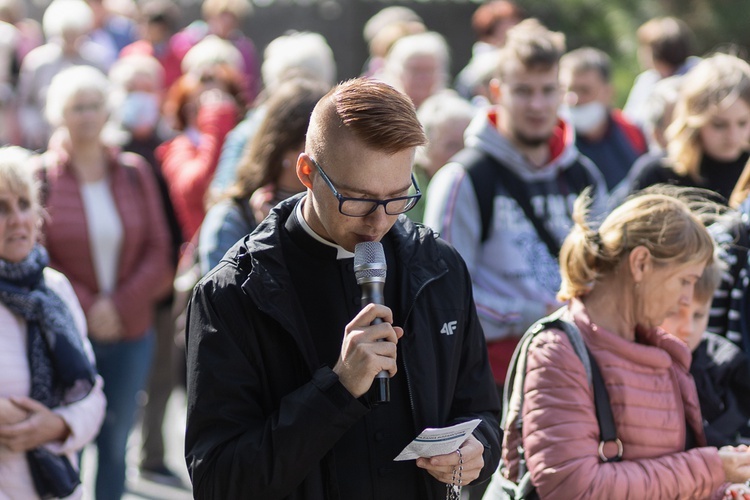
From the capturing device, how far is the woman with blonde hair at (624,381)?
3607mm

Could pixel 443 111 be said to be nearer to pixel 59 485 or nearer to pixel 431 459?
pixel 59 485

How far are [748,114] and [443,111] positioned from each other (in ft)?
5.52

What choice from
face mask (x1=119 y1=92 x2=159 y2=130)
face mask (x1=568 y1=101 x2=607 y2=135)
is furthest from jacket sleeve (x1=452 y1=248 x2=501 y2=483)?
face mask (x1=119 y1=92 x2=159 y2=130)

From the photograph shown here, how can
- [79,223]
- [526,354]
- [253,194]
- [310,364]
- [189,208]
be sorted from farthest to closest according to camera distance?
[189,208]
[79,223]
[253,194]
[526,354]
[310,364]

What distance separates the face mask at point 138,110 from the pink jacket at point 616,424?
5.39 m

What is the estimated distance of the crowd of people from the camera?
9.70 feet

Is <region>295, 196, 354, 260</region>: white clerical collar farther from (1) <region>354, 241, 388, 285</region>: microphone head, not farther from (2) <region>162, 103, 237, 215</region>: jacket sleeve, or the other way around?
(2) <region>162, 103, 237, 215</region>: jacket sleeve

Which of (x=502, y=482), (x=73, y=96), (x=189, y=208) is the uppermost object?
(x=73, y=96)

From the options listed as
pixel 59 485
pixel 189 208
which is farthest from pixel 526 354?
pixel 189 208

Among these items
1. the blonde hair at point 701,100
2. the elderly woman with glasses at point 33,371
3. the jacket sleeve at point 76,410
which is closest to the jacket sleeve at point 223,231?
the jacket sleeve at point 76,410

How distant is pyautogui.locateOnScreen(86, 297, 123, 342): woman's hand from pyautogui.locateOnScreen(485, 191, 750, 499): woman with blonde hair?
3019 mm

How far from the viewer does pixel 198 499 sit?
301cm

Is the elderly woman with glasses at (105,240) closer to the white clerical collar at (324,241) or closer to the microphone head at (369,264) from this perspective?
the white clerical collar at (324,241)

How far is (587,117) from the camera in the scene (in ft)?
28.0
